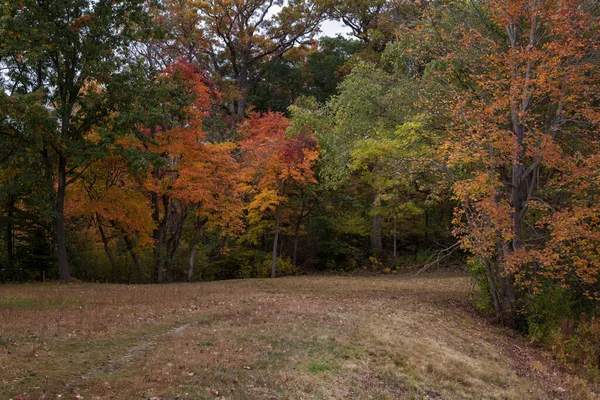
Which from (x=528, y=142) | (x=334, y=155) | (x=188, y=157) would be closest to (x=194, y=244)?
(x=188, y=157)

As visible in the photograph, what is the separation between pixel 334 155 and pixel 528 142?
436 inches

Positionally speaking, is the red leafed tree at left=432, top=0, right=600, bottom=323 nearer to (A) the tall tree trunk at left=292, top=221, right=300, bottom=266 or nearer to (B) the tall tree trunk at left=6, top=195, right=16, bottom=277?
(A) the tall tree trunk at left=292, top=221, right=300, bottom=266

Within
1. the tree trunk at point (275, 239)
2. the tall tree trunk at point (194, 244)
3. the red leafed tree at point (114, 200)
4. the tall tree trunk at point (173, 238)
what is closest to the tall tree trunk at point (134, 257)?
the red leafed tree at point (114, 200)

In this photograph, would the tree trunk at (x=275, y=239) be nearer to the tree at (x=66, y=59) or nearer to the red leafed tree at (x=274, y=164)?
the red leafed tree at (x=274, y=164)

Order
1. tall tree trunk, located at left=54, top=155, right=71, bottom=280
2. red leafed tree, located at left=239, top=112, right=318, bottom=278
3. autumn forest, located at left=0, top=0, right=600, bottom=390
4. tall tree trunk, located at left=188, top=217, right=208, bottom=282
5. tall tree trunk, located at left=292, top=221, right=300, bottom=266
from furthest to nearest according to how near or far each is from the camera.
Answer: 1. tall tree trunk, located at left=292, top=221, right=300, bottom=266
2. tall tree trunk, located at left=188, top=217, right=208, bottom=282
3. red leafed tree, located at left=239, top=112, right=318, bottom=278
4. tall tree trunk, located at left=54, top=155, right=71, bottom=280
5. autumn forest, located at left=0, top=0, right=600, bottom=390

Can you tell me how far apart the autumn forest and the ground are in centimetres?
279

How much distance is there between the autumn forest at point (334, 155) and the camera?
42.1ft

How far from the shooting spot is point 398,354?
9258mm

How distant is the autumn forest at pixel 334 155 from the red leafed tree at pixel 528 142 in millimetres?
79

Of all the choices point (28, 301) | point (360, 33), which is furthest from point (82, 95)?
point (360, 33)

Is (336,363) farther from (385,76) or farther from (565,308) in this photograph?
(385,76)

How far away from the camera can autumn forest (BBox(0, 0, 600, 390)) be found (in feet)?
42.1

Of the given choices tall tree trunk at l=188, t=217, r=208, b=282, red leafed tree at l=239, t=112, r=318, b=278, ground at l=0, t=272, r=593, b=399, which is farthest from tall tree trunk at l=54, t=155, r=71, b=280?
red leafed tree at l=239, t=112, r=318, b=278

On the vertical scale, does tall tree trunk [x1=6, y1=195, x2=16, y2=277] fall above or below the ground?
above
